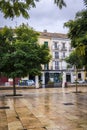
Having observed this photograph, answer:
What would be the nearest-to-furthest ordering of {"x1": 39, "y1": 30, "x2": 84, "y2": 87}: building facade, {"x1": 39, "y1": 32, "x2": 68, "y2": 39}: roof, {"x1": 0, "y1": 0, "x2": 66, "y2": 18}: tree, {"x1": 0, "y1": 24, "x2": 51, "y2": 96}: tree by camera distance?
{"x1": 0, "y1": 0, "x2": 66, "y2": 18}: tree
{"x1": 0, "y1": 24, "x2": 51, "y2": 96}: tree
{"x1": 39, "y1": 30, "x2": 84, "y2": 87}: building facade
{"x1": 39, "y1": 32, "x2": 68, "y2": 39}: roof

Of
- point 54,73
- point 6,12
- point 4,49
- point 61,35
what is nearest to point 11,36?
point 4,49

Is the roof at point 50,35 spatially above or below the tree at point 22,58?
above

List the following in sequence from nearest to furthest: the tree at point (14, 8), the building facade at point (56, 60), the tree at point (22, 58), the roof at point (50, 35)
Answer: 1. the tree at point (14, 8)
2. the tree at point (22, 58)
3. the building facade at point (56, 60)
4. the roof at point (50, 35)

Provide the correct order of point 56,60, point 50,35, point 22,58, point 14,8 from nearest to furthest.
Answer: point 14,8 → point 22,58 → point 50,35 → point 56,60

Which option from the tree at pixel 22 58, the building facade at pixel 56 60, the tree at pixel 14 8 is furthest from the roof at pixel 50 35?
the tree at pixel 14 8

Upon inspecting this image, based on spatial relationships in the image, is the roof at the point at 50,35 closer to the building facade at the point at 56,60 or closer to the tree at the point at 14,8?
the building facade at the point at 56,60

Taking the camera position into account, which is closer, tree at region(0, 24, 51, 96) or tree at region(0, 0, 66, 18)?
tree at region(0, 0, 66, 18)

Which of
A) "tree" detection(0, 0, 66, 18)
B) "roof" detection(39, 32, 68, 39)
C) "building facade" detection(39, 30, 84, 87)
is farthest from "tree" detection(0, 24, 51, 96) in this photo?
"roof" detection(39, 32, 68, 39)

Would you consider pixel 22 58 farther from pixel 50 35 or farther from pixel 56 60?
A: pixel 50 35

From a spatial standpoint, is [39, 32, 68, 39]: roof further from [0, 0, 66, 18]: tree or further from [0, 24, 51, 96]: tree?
[0, 0, 66, 18]: tree

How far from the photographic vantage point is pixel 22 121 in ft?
34.1

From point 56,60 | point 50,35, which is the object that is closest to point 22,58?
point 56,60

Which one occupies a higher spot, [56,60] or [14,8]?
[56,60]

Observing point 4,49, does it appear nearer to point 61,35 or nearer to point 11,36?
point 11,36
